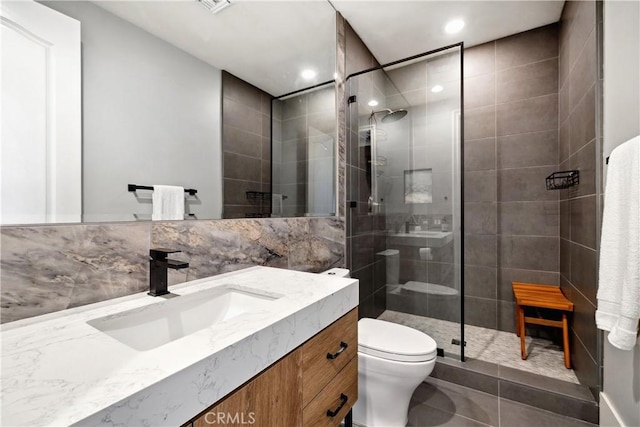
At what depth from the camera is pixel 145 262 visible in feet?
3.10

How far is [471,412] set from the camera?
1.62 meters

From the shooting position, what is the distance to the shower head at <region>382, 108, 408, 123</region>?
2265mm

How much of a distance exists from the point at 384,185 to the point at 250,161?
1.29 meters

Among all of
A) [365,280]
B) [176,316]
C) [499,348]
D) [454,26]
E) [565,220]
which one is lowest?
[499,348]

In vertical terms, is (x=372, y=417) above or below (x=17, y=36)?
below

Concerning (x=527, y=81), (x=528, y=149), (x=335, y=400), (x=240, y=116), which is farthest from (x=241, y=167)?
(x=527, y=81)

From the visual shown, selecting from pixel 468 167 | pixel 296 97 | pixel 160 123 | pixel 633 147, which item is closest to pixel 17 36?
pixel 160 123

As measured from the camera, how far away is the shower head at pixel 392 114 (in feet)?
7.44

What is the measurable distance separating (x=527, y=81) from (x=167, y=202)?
292 centimetres

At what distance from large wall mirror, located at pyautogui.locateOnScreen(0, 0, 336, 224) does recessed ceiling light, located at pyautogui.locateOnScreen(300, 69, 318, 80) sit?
18.1 inches

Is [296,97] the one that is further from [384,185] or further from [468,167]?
[468,167]

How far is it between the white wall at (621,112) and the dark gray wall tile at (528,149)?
1.02 metres

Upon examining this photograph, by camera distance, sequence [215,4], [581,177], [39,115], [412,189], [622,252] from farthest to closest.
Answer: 1. [412,189]
2. [581,177]
3. [215,4]
4. [622,252]
5. [39,115]

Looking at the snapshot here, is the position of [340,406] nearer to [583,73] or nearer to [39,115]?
[39,115]
